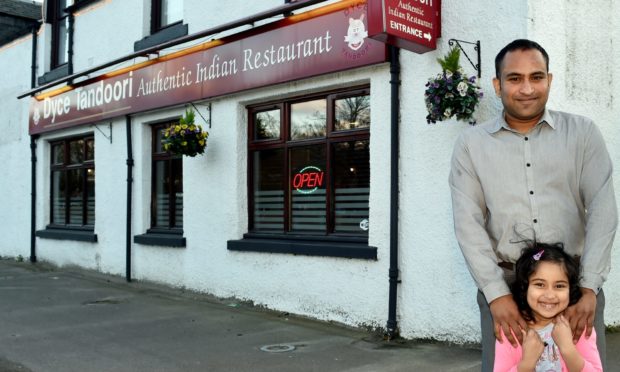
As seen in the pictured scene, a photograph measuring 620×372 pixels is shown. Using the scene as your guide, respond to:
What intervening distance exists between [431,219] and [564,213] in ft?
11.9

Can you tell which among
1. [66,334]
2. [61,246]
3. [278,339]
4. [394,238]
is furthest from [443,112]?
[61,246]

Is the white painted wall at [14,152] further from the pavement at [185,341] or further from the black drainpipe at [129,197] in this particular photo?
the pavement at [185,341]

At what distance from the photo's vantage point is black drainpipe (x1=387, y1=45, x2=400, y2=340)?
6.66m

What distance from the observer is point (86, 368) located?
5.70m

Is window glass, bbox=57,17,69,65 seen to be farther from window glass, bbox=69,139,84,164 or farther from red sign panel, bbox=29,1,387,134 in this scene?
window glass, bbox=69,139,84,164

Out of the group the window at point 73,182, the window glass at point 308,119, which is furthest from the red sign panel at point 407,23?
the window at point 73,182

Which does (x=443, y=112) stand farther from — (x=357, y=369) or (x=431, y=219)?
(x=357, y=369)

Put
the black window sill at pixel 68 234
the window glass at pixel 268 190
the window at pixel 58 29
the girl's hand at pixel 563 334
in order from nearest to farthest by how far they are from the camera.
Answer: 1. the girl's hand at pixel 563 334
2. the window glass at pixel 268 190
3. the black window sill at pixel 68 234
4. the window at pixel 58 29

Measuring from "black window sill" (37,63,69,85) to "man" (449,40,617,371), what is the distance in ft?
37.1

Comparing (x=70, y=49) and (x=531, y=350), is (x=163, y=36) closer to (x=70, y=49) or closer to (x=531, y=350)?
(x=70, y=49)

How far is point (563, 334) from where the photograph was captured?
2662mm

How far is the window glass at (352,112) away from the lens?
738 centimetres

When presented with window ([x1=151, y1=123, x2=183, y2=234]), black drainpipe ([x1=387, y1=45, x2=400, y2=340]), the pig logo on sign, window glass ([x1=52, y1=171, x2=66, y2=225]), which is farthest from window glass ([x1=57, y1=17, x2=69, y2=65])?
black drainpipe ([x1=387, y1=45, x2=400, y2=340])

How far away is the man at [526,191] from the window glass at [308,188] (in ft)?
16.2
